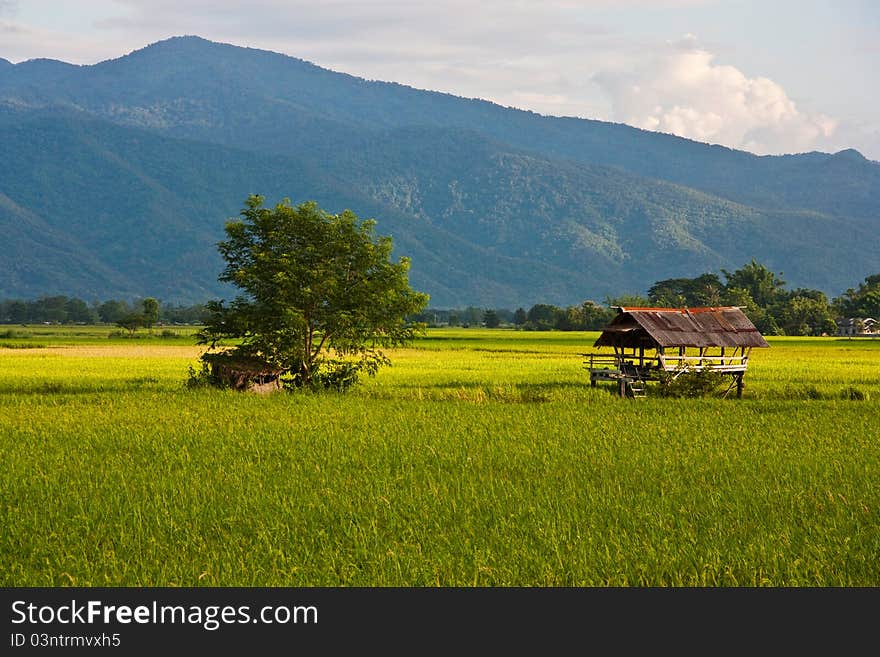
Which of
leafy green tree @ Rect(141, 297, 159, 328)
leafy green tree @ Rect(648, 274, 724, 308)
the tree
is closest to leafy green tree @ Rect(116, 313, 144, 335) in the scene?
leafy green tree @ Rect(141, 297, 159, 328)

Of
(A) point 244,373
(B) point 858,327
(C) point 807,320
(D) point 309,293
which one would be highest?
(D) point 309,293

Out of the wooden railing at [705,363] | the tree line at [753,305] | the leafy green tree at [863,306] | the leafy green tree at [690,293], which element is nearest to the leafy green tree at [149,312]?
the tree line at [753,305]

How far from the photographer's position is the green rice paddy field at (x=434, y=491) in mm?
11398

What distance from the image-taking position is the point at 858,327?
13838 centimetres

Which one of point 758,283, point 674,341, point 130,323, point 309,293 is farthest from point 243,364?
point 758,283

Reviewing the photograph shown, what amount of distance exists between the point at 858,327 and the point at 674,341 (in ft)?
354

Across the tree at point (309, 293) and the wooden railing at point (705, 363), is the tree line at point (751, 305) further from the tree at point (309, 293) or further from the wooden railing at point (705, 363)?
the tree at point (309, 293)

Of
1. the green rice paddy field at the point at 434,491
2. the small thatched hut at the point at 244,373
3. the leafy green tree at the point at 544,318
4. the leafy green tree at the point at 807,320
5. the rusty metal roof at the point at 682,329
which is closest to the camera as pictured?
the green rice paddy field at the point at 434,491

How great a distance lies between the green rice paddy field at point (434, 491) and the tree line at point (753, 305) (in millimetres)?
94888

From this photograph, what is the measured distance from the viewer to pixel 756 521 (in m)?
14.1

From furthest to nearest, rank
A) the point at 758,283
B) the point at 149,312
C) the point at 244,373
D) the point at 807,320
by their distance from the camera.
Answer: the point at 758,283
the point at 807,320
the point at 149,312
the point at 244,373

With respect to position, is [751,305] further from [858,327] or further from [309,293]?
[309,293]

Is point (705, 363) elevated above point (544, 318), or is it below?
above
